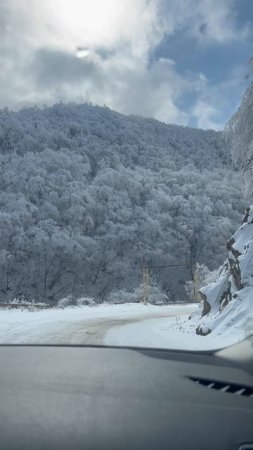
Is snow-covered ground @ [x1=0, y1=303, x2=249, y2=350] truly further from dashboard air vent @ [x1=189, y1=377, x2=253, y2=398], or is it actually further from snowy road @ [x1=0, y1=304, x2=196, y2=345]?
dashboard air vent @ [x1=189, y1=377, x2=253, y2=398]

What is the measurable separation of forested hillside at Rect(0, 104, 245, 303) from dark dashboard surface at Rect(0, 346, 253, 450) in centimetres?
5233

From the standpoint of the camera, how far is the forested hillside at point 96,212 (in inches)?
2285

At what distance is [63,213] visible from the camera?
217 feet

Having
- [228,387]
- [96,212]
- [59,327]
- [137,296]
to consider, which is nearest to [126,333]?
[228,387]

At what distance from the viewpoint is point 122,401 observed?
4.91 ft

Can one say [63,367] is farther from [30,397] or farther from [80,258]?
[80,258]

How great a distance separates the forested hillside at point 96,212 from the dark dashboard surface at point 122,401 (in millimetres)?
52329

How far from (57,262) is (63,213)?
9976 millimetres

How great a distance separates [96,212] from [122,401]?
222 ft

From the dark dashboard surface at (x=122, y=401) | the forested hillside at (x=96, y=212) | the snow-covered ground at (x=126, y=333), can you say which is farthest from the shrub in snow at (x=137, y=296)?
the dark dashboard surface at (x=122, y=401)

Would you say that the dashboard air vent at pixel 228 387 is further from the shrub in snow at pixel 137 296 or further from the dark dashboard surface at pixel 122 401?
the shrub in snow at pixel 137 296

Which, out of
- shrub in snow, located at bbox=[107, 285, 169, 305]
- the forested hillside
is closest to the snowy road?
shrub in snow, located at bbox=[107, 285, 169, 305]

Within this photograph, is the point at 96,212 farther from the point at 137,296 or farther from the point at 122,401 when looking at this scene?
the point at 122,401

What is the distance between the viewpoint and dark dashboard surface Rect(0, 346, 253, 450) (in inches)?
53.5
